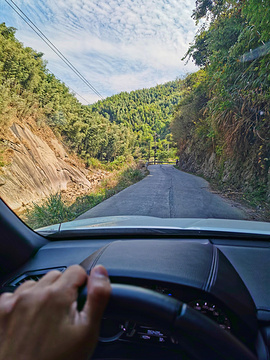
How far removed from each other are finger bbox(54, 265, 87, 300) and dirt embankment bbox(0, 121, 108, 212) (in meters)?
2.76

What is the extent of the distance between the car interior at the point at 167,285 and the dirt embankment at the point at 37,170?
1302 millimetres

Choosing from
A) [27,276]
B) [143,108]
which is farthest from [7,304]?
[143,108]

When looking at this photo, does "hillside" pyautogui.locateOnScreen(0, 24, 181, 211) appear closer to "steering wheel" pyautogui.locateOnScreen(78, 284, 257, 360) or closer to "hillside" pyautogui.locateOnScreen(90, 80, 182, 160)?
"hillside" pyautogui.locateOnScreen(90, 80, 182, 160)

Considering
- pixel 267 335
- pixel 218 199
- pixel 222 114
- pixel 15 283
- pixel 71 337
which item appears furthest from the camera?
pixel 222 114

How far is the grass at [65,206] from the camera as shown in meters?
3.29

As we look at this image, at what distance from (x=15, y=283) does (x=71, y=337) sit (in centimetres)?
152

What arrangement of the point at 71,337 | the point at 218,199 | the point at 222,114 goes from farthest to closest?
the point at 222,114
the point at 218,199
the point at 71,337

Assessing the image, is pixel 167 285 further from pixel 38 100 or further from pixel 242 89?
pixel 242 89

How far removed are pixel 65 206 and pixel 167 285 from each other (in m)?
3.06

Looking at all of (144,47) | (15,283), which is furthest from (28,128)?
(15,283)

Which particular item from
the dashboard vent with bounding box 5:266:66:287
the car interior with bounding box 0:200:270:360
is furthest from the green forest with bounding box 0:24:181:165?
the dashboard vent with bounding box 5:266:66:287

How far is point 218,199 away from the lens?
4746 millimetres

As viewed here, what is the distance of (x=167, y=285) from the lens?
1278 mm

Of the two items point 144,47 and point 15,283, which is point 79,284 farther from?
point 144,47
